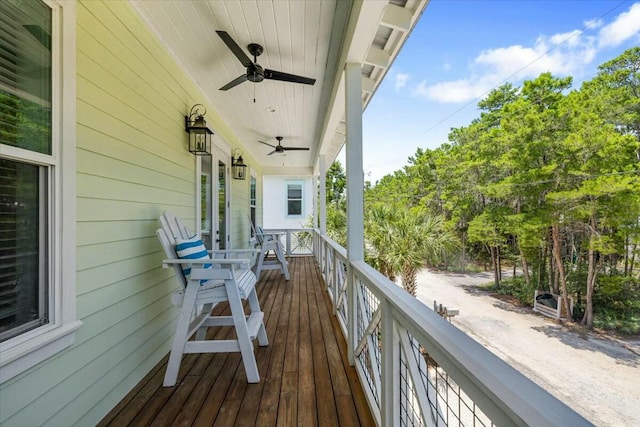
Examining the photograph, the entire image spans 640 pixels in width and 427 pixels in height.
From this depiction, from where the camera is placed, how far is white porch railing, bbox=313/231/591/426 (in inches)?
23.0

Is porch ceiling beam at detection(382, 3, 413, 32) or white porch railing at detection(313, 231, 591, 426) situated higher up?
porch ceiling beam at detection(382, 3, 413, 32)

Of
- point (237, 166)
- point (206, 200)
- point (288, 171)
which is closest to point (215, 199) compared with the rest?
point (206, 200)

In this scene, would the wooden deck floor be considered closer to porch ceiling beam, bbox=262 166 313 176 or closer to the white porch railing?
the white porch railing

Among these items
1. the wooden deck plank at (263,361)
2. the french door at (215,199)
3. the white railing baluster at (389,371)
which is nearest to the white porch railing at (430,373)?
the white railing baluster at (389,371)

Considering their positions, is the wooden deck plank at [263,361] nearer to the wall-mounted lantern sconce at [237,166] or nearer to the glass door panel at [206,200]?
the glass door panel at [206,200]

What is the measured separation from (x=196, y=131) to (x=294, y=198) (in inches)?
301

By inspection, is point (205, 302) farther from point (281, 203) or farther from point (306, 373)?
point (281, 203)

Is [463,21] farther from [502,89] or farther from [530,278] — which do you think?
[530,278]

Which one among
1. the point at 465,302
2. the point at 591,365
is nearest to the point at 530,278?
the point at 465,302

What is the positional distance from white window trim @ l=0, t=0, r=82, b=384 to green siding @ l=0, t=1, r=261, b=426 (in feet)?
0.21

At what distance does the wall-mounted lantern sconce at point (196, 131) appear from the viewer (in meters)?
3.01

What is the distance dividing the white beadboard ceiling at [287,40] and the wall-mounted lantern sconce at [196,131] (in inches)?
15.3

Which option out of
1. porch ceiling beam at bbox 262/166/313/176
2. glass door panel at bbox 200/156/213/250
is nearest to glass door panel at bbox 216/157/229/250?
glass door panel at bbox 200/156/213/250

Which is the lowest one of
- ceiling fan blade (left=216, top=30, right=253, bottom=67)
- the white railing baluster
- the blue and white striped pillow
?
the white railing baluster
